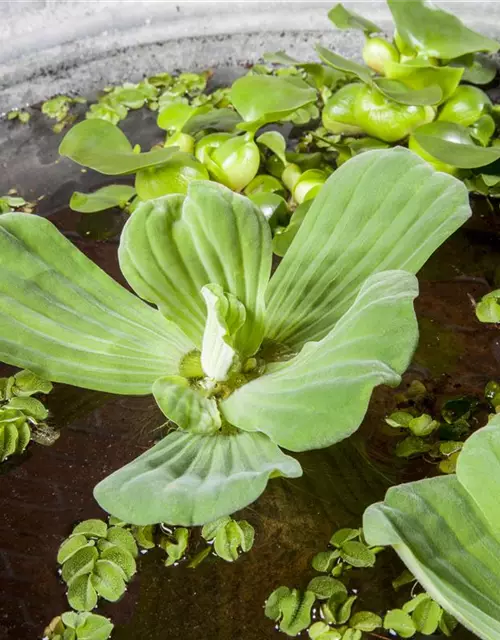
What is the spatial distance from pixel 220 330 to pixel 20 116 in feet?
3.35

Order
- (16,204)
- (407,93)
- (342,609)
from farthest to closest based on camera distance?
(16,204) < (407,93) < (342,609)

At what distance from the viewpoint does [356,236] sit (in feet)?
3.37

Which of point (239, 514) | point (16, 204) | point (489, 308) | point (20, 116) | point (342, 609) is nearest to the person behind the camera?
point (342, 609)

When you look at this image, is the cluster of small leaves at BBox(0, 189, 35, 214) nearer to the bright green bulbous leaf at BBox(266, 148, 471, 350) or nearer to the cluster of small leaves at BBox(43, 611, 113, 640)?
the bright green bulbous leaf at BBox(266, 148, 471, 350)

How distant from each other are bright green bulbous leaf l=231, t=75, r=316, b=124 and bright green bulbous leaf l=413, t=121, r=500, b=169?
209 millimetres

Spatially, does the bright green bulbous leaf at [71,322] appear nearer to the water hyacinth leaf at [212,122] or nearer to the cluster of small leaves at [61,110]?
the water hyacinth leaf at [212,122]

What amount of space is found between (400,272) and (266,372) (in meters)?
0.25

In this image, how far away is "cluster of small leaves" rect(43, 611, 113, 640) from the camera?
85 centimetres

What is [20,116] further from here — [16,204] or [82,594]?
[82,594]

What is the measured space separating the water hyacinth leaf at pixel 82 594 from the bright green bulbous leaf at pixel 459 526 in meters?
0.38

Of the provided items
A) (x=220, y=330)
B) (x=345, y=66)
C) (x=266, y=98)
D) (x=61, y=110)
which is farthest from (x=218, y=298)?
(x=61, y=110)

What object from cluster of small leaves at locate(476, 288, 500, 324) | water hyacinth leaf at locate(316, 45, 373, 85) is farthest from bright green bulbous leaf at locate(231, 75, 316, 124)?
cluster of small leaves at locate(476, 288, 500, 324)

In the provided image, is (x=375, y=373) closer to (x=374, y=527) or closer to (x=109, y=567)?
(x=374, y=527)

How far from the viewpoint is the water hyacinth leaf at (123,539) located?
92 centimetres
